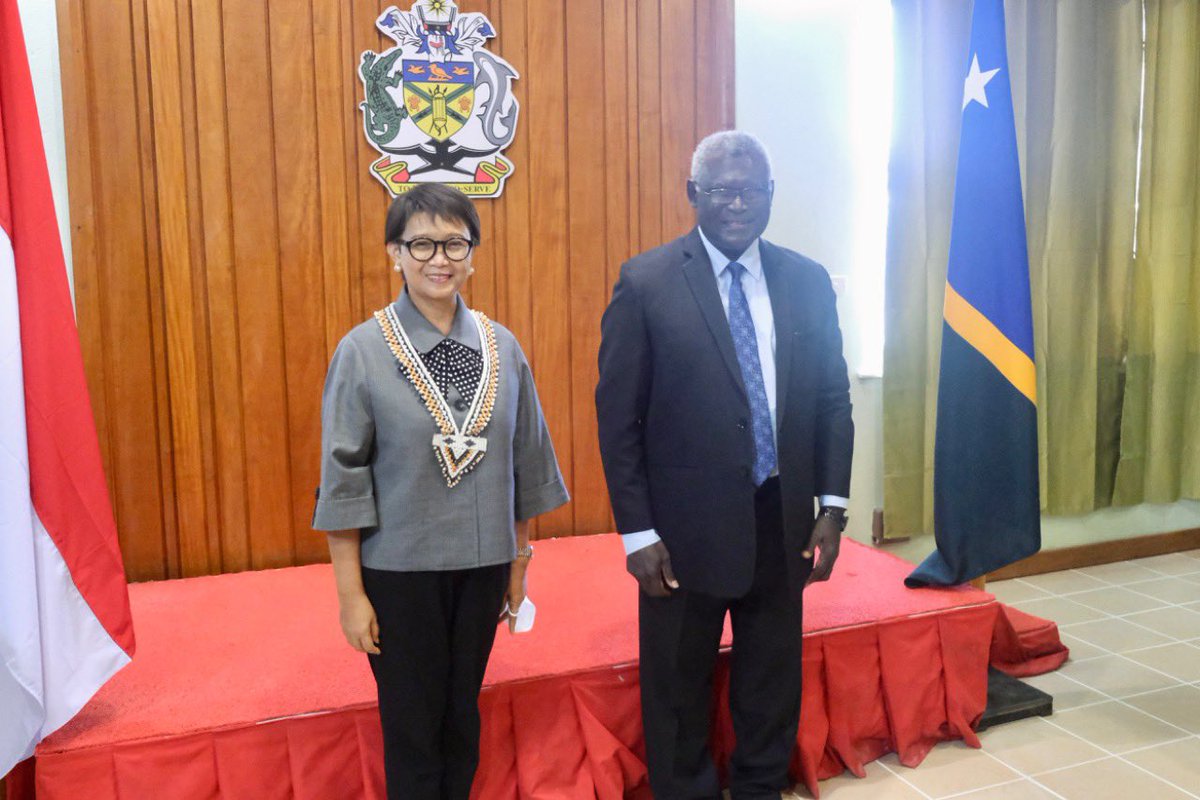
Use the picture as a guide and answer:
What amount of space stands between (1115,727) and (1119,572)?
5.71ft

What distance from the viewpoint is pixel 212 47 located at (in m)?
2.84

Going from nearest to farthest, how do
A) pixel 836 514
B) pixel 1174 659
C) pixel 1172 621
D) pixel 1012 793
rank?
pixel 836 514
pixel 1012 793
pixel 1174 659
pixel 1172 621

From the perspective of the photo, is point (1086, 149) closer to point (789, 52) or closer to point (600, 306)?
point (789, 52)

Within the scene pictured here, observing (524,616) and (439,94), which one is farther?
(439,94)

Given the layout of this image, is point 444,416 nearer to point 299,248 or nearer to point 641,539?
point 641,539

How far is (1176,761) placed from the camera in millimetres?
2498

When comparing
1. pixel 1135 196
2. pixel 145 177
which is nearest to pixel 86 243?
pixel 145 177

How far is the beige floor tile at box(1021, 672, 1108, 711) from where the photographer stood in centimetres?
285

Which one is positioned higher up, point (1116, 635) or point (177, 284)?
point (177, 284)

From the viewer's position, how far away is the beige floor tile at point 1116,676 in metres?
2.97

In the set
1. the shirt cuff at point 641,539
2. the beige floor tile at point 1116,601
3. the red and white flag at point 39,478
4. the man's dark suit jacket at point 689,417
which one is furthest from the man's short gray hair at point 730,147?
the beige floor tile at point 1116,601

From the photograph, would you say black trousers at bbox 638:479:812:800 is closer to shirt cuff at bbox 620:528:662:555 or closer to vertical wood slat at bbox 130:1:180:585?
shirt cuff at bbox 620:528:662:555

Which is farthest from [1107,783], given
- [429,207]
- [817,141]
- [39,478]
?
[39,478]

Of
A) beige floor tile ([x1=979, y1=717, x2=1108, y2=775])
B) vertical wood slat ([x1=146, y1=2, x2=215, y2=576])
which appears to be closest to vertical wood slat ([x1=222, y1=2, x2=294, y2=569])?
vertical wood slat ([x1=146, y1=2, x2=215, y2=576])
